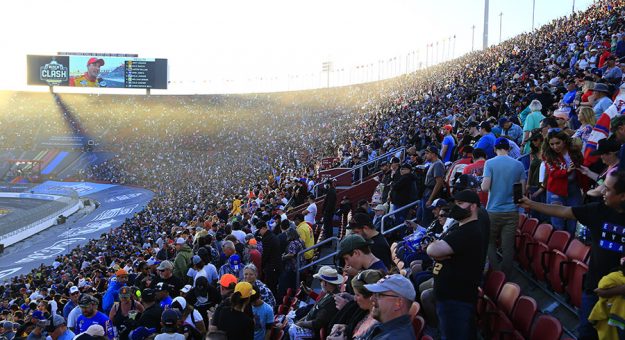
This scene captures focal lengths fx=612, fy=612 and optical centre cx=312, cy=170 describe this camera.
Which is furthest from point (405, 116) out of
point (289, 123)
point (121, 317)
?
point (289, 123)

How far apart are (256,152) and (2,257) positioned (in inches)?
1084

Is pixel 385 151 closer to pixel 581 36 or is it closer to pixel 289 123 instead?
pixel 581 36

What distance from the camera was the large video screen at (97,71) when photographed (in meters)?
67.8

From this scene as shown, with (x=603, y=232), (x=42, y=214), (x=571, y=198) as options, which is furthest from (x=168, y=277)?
(x=42, y=214)

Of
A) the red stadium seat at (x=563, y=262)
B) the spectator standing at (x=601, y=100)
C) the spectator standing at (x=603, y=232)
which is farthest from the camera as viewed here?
the spectator standing at (x=601, y=100)

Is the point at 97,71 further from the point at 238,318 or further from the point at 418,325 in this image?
the point at 418,325

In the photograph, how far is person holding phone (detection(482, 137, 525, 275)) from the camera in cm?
639

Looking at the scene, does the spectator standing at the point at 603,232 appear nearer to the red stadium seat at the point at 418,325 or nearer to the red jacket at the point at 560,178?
the red stadium seat at the point at 418,325

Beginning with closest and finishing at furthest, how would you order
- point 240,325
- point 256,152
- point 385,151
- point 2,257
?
point 240,325 → point 385,151 → point 2,257 → point 256,152

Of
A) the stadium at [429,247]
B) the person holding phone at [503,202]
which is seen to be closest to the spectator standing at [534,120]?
the stadium at [429,247]

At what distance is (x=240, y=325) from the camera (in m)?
5.64

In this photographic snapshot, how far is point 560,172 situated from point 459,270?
2466 millimetres

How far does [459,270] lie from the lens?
184 inches

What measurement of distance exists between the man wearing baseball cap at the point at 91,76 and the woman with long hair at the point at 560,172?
67299 mm
